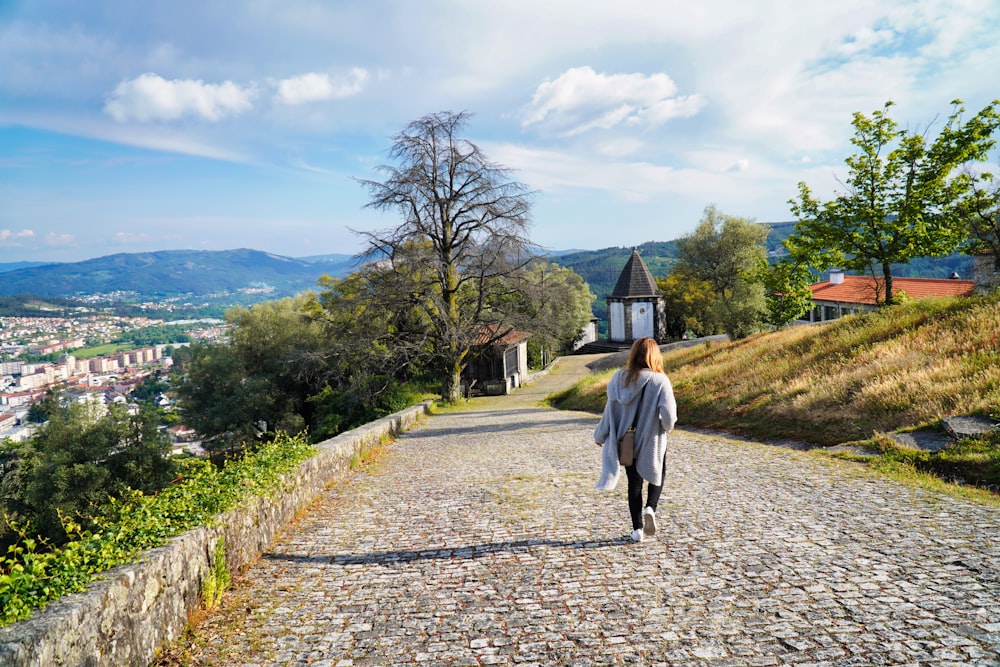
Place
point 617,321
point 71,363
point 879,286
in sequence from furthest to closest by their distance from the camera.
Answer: point 71,363 → point 617,321 → point 879,286

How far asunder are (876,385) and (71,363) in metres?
109

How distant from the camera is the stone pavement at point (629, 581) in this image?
326 centimetres

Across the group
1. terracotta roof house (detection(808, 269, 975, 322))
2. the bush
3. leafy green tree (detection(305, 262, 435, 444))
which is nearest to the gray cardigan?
the bush

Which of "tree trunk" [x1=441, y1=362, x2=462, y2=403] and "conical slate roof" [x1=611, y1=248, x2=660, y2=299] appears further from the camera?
"conical slate roof" [x1=611, y1=248, x2=660, y2=299]

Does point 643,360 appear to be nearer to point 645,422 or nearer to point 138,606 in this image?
point 645,422

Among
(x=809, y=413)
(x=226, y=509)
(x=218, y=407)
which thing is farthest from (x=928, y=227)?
(x=218, y=407)

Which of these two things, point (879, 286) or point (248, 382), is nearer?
point (248, 382)

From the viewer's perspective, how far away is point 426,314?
23.9 meters

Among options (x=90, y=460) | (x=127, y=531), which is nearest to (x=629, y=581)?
(x=127, y=531)

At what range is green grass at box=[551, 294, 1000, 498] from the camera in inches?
322

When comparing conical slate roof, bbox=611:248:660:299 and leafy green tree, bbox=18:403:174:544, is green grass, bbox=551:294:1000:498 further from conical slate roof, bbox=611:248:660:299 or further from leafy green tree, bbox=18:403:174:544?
conical slate roof, bbox=611:248:660:299

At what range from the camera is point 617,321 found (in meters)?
48.8

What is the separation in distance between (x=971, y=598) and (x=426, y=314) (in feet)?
70.2

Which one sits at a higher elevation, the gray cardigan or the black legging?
the gray cardigan
